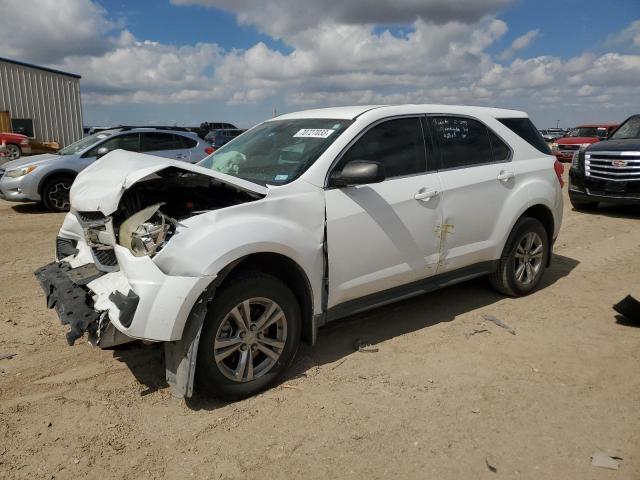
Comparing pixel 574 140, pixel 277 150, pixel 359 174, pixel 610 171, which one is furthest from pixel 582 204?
pixel 574 140

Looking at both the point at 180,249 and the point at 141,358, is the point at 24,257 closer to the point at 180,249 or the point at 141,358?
the point at 141,358

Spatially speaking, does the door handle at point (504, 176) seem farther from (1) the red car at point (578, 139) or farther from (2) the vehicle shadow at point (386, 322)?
(1) the red car at point (578, 139)

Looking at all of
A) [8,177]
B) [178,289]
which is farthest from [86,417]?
[8,177]

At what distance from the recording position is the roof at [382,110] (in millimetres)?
4086

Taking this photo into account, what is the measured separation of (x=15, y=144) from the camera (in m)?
17.2

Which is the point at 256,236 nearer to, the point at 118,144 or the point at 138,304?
the point at 138,304

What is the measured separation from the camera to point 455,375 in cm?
367

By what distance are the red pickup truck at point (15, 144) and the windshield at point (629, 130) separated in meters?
17.2

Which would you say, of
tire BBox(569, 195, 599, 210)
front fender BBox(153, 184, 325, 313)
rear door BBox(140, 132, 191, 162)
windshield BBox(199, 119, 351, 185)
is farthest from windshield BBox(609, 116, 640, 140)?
front fender BBox(153, 184, 325, 313)

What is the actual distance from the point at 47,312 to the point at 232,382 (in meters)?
2.46

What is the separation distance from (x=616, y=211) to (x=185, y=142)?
29.9 ft

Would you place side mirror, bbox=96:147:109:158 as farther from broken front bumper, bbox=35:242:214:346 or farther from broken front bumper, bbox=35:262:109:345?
broken front bumper, bbox=35:242:214:346

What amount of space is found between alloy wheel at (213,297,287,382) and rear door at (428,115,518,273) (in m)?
1.66

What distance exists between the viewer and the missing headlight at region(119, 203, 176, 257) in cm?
296
